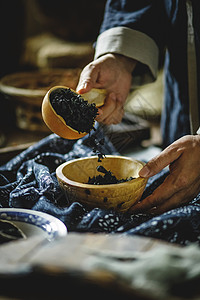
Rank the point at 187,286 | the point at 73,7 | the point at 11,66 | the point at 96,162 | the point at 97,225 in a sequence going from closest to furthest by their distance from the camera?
the point at 187,286
the point at 97,225
the point at 96,162
the point at 73,7
the point at 11,66

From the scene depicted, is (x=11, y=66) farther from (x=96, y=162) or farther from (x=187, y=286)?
(x=187, y=286)

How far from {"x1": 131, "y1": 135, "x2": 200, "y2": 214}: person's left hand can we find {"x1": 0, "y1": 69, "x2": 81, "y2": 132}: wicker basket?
3.53 feet

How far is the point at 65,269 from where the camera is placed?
14.6 inches

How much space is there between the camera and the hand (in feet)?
3.40

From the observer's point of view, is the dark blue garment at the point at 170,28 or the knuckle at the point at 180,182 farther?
the dark blue garment at the point at 170,28

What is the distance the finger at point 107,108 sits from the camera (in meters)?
1.04

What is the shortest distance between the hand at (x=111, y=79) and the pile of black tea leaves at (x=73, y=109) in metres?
0.14

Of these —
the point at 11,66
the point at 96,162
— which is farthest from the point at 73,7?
the point at 96,162

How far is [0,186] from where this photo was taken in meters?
0.93

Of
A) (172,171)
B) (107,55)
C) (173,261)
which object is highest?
(107,55)

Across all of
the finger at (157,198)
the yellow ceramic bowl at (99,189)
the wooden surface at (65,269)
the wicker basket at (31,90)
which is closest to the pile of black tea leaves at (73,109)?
the yellow ceramic bowl at (99,189)

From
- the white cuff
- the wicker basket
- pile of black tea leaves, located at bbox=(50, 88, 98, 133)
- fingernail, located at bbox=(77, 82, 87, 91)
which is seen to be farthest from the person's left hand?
the wicker basket

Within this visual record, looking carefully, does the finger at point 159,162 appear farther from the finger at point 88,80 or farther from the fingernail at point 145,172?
the finger at point 88,80

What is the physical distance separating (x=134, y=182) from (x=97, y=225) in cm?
14
